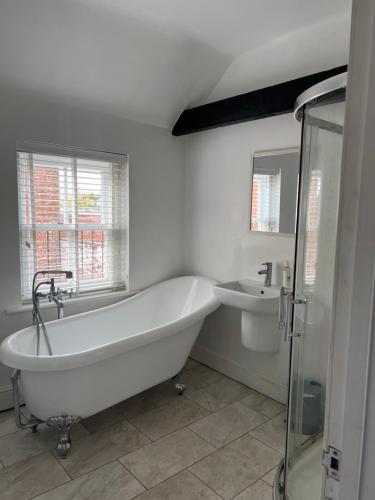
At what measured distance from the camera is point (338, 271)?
599 mm

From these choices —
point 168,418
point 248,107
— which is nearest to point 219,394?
point 168,418

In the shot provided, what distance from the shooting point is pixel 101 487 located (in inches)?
77.5

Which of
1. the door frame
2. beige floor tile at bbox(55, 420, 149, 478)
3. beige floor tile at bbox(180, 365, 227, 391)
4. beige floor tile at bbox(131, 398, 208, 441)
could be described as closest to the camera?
the door frame

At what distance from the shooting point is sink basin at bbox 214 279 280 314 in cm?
253

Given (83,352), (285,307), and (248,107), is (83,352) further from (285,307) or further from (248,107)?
(248,107)

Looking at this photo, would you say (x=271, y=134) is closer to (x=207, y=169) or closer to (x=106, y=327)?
(x=207, y=169)

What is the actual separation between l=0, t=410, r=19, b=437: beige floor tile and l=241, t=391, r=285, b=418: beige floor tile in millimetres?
1675

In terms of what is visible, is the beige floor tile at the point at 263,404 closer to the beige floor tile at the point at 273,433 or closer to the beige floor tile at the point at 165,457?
the beige floor tile at the point at 273,433

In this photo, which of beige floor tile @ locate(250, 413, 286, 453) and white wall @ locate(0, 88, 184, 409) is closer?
beige floor tile @ locate(250, 413, 286, 453)

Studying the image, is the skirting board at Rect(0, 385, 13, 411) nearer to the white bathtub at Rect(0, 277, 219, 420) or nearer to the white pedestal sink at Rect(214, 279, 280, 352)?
the white bathtub at Rect(0, 277, 219, 420)

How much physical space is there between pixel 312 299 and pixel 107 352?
49.2 inches

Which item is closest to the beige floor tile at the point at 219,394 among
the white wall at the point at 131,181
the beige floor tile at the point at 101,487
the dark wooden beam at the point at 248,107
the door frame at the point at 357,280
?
the beige floor tile at the point at 101,487

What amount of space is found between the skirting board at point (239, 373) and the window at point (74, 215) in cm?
102

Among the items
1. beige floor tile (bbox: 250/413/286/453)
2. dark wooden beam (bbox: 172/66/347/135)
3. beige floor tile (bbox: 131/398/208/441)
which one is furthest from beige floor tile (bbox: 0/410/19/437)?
dark wooden beam (bbox: 172/66/347/135)
